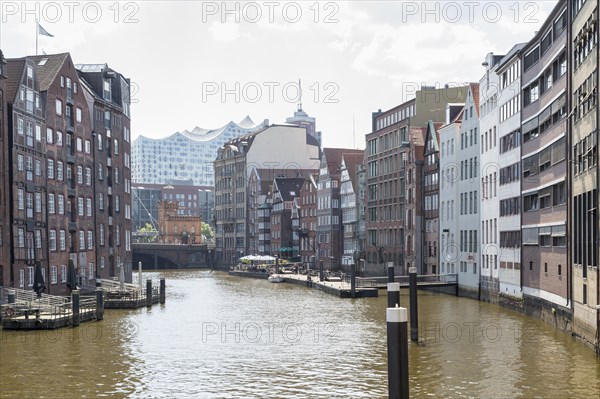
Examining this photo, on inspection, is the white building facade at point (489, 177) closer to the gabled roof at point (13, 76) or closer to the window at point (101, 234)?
the window at point (101, 234)

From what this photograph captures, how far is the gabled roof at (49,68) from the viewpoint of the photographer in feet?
250

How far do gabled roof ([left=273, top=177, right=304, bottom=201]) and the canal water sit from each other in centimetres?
8872

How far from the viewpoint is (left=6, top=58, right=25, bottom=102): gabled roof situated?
67.4m

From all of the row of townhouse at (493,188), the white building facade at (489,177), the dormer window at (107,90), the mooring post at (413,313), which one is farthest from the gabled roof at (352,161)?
the mooring post at (413,313)

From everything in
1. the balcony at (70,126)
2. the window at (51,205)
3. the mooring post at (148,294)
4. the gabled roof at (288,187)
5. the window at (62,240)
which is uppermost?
the balcony at (70,126)

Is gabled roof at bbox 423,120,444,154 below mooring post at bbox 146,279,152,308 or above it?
above

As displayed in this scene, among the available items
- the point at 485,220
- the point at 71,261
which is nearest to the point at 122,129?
→ the point at 71,261

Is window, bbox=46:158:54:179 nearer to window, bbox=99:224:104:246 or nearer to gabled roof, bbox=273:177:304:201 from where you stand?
window, bbox=99:224:104:246

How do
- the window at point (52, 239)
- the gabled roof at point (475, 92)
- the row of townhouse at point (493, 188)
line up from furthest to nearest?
the gabled roof at point (475, 92), the window at point (52, 239), the row of townhouse at point (493, 188)

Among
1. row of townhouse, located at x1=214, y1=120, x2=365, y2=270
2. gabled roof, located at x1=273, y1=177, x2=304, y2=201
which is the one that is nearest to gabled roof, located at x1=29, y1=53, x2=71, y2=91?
row of townhouse, located at x1=214, y1=120, x2=365, y2=270

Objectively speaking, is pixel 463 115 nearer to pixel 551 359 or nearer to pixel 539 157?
pixel 539 157

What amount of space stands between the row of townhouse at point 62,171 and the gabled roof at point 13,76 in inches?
2.9

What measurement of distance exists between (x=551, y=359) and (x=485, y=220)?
126 feet

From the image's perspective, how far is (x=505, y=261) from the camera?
234 feet
